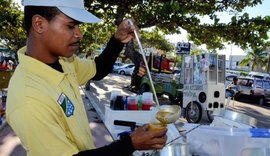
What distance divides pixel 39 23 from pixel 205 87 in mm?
8016

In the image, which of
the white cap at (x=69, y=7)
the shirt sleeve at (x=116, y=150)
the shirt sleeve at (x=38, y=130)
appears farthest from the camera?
the white cap at (x=69, y=7)

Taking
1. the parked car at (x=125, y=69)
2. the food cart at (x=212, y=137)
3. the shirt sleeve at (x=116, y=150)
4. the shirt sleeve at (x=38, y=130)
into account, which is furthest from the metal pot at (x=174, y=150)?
the parked car at (x=125, y=69)

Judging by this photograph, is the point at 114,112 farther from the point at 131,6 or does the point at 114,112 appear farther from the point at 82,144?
the point at 131,6

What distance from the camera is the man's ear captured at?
1.50 metres

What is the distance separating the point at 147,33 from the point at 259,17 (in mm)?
10950

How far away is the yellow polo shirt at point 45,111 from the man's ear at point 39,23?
131mm

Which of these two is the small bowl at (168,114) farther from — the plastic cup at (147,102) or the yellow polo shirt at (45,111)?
the plastic cup at (147,102)

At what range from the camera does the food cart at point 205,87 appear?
360 inches

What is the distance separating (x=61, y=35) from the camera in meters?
1.52

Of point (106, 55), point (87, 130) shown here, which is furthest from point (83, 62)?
point (87, 130)

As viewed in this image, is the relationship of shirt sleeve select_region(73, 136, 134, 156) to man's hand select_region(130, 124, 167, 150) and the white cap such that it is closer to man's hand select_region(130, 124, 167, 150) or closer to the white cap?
man's hand select_region(130, 124, 167, 150)

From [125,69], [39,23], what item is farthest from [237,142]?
[125,69]

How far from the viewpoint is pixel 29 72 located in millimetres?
1463

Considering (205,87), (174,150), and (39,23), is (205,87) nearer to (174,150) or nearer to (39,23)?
(174,150)
